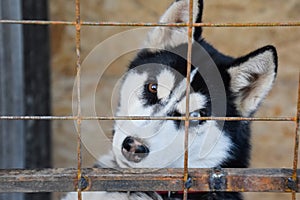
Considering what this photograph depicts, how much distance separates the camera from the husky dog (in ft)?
6.93

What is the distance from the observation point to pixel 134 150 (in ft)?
6.59

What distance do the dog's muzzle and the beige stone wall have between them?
5.60 ft

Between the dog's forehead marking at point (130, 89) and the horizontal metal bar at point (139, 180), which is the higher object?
the dog's forehead marking at point (130, 89)

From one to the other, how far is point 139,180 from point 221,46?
7.69 feet

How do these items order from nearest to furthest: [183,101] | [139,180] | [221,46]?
[139,180] < [183,101] < [221,46]

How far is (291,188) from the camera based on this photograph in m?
1.63

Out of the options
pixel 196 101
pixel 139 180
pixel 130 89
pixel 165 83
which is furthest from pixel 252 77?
pixel 139 180

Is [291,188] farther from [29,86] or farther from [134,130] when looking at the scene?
[29,86]

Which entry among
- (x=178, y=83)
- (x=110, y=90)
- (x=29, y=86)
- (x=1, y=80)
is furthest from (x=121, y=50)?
(x=178, y=83)

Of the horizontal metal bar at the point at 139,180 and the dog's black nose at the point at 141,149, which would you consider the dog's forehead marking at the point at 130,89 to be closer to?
the dog's black nose at the point at 141,149

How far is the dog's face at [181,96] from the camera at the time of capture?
6.91ft

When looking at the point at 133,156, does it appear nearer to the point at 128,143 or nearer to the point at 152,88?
the point at 128,143

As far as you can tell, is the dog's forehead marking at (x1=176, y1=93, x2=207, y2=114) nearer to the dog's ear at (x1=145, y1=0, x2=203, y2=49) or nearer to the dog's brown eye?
the dog's brown eye

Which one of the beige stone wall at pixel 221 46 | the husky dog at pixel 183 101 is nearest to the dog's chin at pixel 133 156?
the husky dog at pixel 183 101
